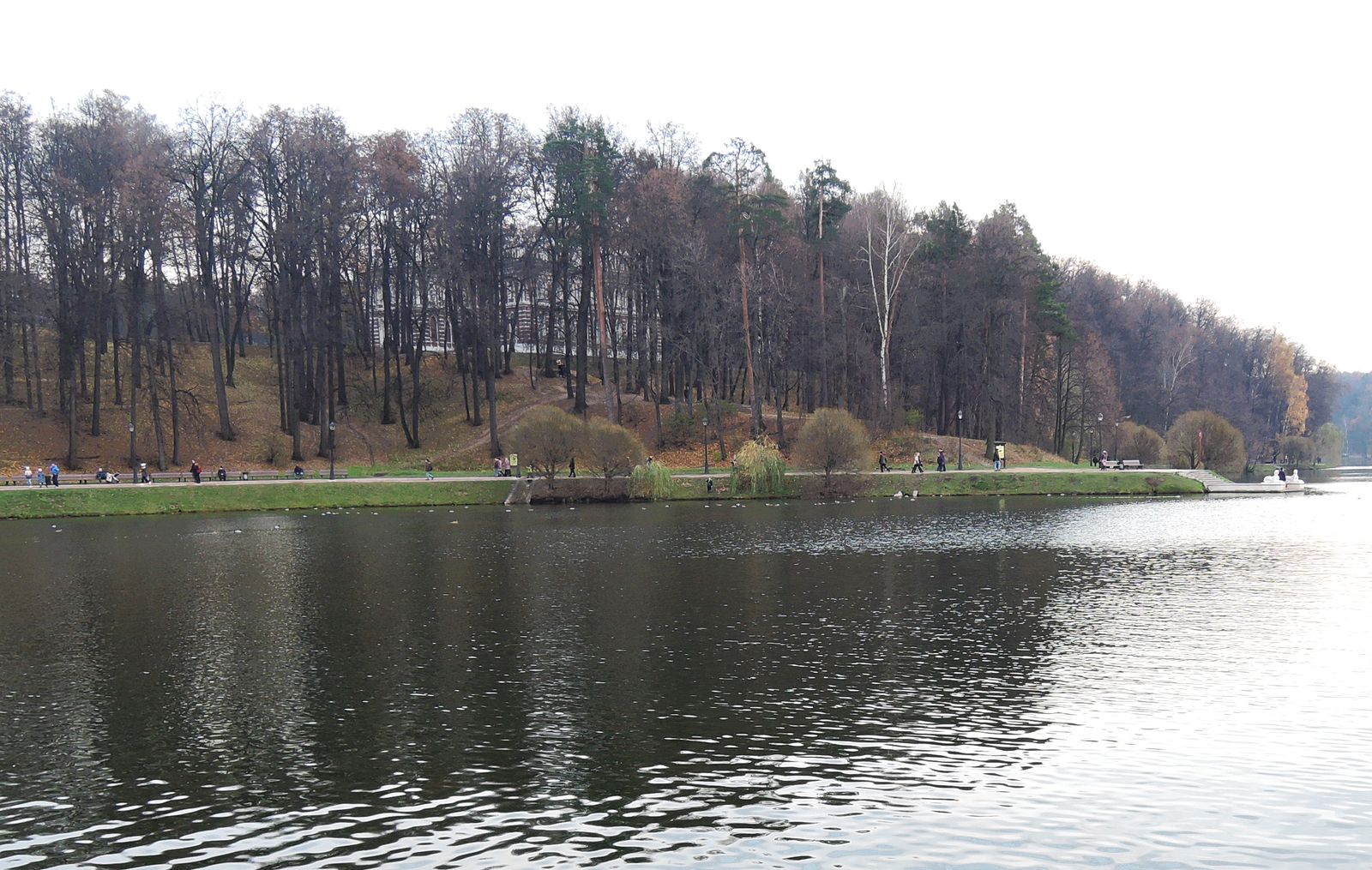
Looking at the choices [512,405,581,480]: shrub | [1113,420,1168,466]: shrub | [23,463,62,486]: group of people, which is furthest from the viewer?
[1113,420,1168,466]: shrub

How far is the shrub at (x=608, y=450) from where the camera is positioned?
5381 cm

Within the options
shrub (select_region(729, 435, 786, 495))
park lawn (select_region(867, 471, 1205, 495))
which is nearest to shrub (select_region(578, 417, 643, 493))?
shrub (select_region(729, 435, 786, 495))

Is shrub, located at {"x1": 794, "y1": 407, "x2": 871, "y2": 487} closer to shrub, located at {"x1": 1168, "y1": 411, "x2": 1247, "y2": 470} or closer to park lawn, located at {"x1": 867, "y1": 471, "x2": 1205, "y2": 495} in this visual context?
park lawn, located at {"x1": 867, "y1": 471, "x2": 1205, "y2": 495}

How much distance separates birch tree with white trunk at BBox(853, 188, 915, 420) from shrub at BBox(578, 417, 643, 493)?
19.4 meters

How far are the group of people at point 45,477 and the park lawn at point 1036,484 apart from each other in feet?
137

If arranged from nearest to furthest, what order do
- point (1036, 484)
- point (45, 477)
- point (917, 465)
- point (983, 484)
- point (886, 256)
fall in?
1. point (45, 477)
2. point (983, 484)
3. point (1036, 484)
4. point (917, 465)
5. point (886, 256)

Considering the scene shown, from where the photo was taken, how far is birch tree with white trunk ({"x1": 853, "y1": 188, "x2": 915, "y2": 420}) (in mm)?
66188

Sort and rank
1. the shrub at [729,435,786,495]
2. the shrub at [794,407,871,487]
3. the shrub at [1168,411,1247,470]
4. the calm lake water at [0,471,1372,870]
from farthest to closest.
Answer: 1. the shrub at [1168,411,1247,470]
2. the shrub at [794,407,871,487]
3. the shrub at [729,435,786,495]
4. the calm lake water at [0,471,1372,870]

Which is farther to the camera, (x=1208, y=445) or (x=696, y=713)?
(x=1208, y=445)

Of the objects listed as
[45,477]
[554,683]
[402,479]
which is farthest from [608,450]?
[554,683]

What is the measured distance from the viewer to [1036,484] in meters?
57.9

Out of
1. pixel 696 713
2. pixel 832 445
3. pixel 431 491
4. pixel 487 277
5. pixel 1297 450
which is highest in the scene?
pixel 487 277

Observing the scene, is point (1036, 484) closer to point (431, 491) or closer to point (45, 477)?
point (431, 491)

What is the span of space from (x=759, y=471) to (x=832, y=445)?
4.33m
